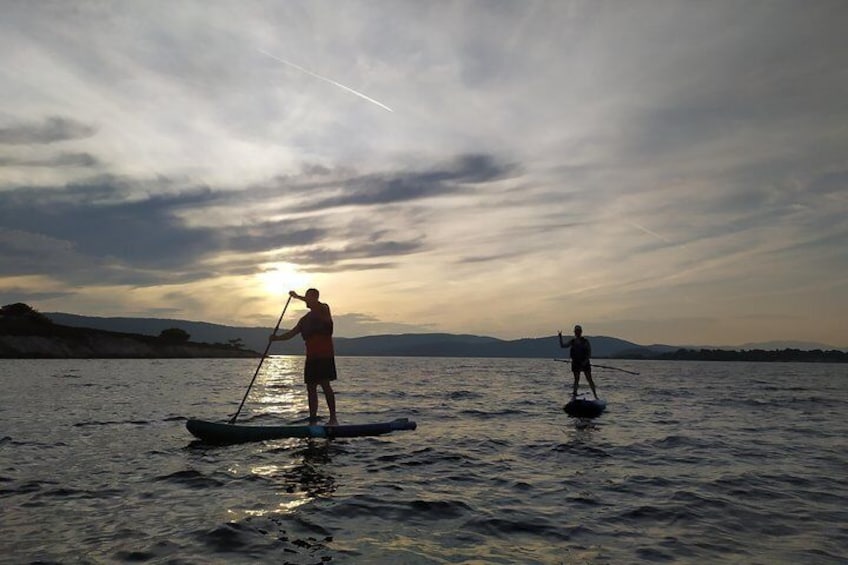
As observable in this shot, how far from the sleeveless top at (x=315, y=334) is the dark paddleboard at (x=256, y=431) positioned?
7.22 ft

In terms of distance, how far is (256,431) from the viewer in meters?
14.5

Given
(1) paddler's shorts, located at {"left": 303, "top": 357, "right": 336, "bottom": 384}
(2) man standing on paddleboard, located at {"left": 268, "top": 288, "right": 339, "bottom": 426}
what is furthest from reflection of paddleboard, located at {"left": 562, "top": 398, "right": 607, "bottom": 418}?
(1) paddler's shorts, located at {"left": 303, "top": 357, "right": 336, "bottom": 384}

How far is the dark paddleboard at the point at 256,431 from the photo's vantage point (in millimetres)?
14180

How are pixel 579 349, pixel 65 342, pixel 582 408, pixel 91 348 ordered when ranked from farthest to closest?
pixel 91 348 → pixel 65 342 → pixel 579 349 → pixel 582 408

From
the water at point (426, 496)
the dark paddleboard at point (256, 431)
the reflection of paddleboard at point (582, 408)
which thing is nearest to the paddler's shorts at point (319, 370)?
the dark paddleboard at point (256, 431)

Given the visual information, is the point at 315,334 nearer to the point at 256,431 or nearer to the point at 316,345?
the point at 316,345

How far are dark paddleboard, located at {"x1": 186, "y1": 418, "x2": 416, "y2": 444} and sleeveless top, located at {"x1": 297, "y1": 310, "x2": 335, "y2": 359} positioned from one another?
220 cm

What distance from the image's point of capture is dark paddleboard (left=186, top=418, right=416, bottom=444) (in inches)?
558

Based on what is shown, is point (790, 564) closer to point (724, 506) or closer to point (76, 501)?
point (724, 506)

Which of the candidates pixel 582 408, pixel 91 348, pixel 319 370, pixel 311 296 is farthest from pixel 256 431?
pixel 91 348

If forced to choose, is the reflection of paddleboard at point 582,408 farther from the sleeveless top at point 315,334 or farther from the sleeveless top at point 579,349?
the sleeveless top at point 315,334

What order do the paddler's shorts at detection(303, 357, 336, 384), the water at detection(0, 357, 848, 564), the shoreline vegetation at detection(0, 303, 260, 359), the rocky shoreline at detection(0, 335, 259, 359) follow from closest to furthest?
1. the water at detection(0, 357, 848, 564)
2. the paddler's shorts at detection(303, 357, 336, 384)
3. the rocky shoreline at detection(0, 335, 259, 359)
4. the shoreline vegetation at detection(0, 303, 260, 359)

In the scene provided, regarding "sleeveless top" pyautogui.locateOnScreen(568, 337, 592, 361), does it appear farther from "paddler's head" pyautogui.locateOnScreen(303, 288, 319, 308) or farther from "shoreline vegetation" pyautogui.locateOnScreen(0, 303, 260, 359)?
"shoreline vegetation" pyautogui.locateOnScreen(0, 303, 260, 359)

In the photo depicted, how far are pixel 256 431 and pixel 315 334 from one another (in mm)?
3208
